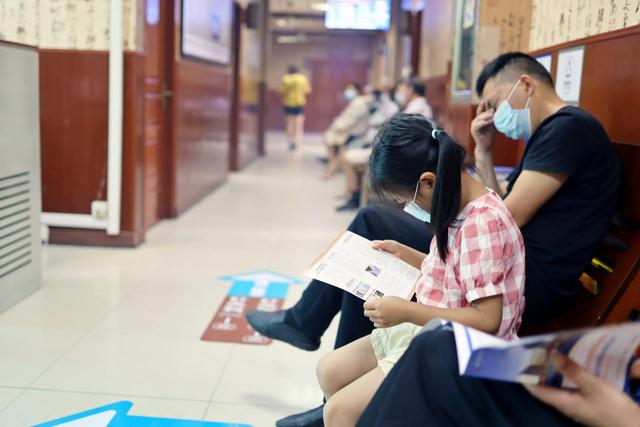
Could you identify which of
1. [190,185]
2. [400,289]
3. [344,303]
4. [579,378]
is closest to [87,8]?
[190,185]

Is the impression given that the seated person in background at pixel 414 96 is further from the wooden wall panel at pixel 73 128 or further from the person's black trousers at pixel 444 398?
the person's black trousers at pixel 444 398

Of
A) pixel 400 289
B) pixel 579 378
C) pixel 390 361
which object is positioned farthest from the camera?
pixel 400 289

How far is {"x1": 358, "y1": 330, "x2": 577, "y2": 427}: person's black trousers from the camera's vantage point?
3.43 ft

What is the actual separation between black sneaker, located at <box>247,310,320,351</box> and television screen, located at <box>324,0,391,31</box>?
8205 mm

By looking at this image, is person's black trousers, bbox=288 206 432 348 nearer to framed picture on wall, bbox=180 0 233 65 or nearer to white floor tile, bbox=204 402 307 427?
white floor tile, bbox=204 402 307 427

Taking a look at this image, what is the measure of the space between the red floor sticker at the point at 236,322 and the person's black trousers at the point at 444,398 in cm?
158

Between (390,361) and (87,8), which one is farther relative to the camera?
(87,8)

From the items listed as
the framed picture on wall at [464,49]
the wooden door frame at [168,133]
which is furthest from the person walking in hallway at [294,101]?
the framed picture on wall at [464,49]

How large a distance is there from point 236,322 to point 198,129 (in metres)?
3.14

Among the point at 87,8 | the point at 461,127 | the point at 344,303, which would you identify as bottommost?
the point at 344,303

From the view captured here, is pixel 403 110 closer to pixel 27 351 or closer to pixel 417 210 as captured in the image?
pixel 27 351

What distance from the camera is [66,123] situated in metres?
3.91

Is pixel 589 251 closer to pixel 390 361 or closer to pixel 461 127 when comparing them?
pixel 390 361

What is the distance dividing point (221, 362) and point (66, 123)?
2.13 m
